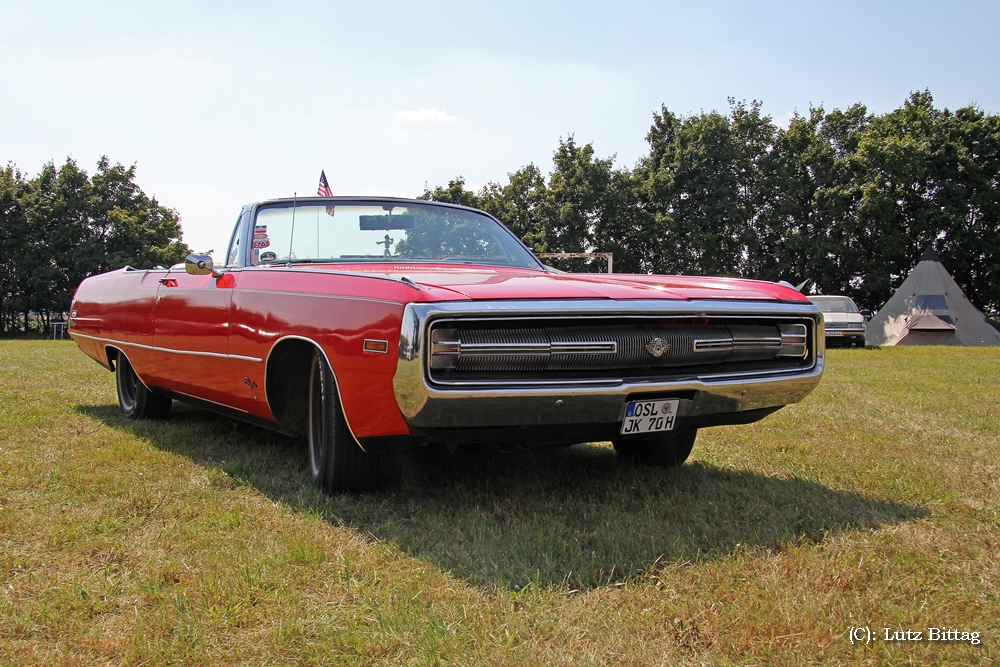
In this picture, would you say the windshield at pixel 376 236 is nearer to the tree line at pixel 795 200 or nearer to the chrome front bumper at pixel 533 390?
the chrome front bumper at pixel 533 390

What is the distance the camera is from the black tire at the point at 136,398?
17.6ft

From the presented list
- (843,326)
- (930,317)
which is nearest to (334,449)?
(843,326)

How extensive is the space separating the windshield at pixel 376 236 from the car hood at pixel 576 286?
0.88ft

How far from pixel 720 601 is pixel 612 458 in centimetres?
206

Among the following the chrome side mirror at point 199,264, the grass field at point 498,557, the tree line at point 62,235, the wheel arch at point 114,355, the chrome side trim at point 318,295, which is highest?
the tree line at point 62,235

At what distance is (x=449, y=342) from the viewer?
8.74 feet

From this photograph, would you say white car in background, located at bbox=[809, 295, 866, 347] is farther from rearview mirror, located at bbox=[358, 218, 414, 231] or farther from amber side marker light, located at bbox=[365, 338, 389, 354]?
amber side marker light, located at bbox=[365, 338, 389, 354]

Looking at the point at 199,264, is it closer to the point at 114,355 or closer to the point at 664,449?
the point at 114,355

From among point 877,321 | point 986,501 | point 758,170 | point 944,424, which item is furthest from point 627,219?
point 986,501

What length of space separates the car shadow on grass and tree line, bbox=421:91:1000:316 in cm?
2946

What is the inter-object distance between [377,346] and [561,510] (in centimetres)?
96

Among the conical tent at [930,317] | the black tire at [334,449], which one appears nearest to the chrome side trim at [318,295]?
the black tire at [334,449]

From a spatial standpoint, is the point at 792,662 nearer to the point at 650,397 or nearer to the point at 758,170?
the point at 650,397

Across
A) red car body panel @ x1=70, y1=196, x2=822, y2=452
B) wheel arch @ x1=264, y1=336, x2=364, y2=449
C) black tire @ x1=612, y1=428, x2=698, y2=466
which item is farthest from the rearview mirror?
black tire @ x1=612, y1=428, x2=698, y2=466
